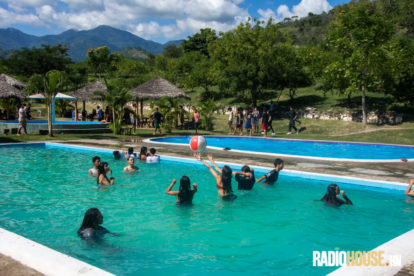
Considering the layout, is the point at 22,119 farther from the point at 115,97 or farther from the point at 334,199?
the point at 334,199

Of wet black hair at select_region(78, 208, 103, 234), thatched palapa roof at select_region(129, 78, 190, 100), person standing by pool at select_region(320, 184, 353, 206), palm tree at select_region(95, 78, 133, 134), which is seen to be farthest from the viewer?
thatched palapa roof at select_region(129, 78, 190, 100)

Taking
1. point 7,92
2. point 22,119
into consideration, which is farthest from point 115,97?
point 7,92

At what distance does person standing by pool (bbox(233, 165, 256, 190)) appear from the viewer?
29.7 ft

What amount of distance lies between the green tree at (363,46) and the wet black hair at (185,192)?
20189mm

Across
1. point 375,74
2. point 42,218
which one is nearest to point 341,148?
point 375,74

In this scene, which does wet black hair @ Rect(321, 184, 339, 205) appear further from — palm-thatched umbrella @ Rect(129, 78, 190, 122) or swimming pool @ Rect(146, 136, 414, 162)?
palm-thatched umbrella @ Rect(129, 78, 190, 122)

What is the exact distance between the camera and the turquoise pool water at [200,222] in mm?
5656

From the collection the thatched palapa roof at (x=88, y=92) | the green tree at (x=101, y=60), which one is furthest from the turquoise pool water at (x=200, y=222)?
the green tree at (x=101, y=60)

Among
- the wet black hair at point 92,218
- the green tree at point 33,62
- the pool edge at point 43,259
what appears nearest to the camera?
the pool edge at point 43,259

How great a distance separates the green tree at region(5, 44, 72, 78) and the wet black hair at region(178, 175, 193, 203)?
60407 mm

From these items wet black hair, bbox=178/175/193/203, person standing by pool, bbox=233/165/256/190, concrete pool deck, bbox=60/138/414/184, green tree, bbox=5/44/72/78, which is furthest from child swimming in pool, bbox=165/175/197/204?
green tree, bbox=5/44/72/78

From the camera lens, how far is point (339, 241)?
651cm

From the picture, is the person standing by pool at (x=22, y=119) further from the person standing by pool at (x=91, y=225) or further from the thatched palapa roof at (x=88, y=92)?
the person standing by pool at (x=91, y=225)

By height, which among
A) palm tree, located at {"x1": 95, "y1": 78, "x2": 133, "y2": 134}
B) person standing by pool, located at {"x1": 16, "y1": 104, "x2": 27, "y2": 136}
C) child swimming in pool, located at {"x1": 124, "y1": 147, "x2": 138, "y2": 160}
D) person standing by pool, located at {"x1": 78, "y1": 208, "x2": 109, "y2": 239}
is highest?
palm tree, located at {"x1": 95, "y1": 78, "x2": 133, "y2": 134}
